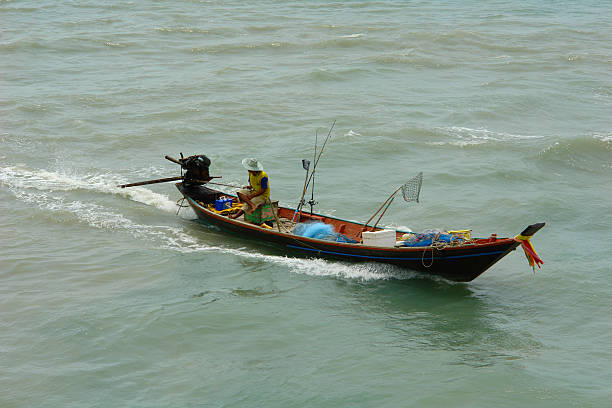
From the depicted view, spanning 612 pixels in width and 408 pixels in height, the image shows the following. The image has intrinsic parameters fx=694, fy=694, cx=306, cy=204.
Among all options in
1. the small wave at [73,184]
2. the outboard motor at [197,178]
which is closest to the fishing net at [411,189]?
the outboard motor at [197,178]

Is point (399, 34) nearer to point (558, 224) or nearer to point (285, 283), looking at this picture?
point (558, 224)

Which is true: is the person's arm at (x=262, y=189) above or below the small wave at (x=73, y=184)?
above

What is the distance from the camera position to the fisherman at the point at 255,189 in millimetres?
11438

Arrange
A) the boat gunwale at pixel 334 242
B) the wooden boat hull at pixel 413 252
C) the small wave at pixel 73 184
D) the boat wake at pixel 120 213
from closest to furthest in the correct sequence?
the boat gunwale at pixel 334 242 → the wooden boat hull at pixel 413 252 → the boat wake at pixel 120 213 → the small wave at pixel 73 184

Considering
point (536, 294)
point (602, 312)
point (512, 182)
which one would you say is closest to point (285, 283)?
point (536, 294)

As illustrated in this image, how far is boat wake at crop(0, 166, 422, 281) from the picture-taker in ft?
35.3

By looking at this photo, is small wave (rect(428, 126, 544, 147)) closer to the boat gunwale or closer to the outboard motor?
the outboard motor

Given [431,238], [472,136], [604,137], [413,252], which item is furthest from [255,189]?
[604,137]

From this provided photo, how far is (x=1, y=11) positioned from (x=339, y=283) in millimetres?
32037

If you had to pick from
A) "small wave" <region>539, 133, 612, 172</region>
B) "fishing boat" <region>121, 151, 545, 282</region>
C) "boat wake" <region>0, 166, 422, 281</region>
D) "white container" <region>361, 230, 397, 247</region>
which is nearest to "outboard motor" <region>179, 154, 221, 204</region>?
"fishing boat" <region>121, 151, 545, 282</region>

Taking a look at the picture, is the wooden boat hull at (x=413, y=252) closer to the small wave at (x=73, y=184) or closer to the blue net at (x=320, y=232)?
the blue net at (x=320, y=232)

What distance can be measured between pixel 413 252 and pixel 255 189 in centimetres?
306

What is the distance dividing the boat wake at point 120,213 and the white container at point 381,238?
34cm

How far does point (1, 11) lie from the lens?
1411 inches
